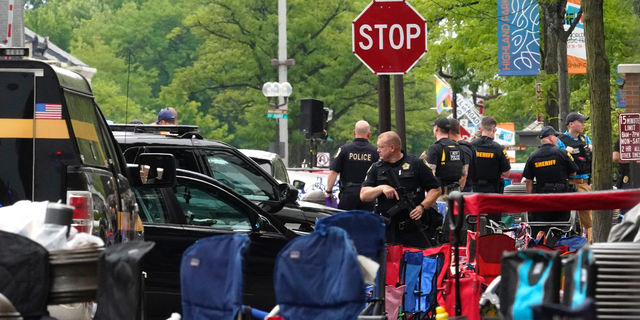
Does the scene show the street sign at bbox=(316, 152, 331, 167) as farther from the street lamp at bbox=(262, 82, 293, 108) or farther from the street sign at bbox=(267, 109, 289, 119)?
the street sign at bbox=(267, 109, 289, 119)

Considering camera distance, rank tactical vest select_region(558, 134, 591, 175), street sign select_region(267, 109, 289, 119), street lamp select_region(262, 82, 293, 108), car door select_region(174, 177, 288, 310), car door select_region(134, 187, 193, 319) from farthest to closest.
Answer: street lamp select_region(262, 82, 293, 108), street sign select_region(267, 109, 289, 119), tactical vest select_region(558, 134, 591, 175), car door select_region(174, 177, 288, 310), car door select_region(134, 187, 193, 319)

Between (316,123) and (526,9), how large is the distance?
6.87 meters

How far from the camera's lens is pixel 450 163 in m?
12.8

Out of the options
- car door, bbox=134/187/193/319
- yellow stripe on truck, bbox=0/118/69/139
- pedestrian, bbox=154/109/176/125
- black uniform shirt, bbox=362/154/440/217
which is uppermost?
pedestrian, bbox=154/109/176/125

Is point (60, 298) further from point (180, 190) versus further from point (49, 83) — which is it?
point (180, 190)

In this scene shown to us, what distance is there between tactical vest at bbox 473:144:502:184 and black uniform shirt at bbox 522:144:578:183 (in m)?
0.45

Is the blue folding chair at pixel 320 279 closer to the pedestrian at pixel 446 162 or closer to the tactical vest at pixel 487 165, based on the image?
the pedestrian at pixel 446 162

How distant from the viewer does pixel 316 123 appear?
24.7 metres

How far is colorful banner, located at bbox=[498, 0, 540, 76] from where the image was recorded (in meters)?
19.5

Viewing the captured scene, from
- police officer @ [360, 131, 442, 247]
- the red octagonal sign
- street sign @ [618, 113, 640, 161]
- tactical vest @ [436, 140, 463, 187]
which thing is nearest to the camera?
police officer @ [360, 131, 442, 247]

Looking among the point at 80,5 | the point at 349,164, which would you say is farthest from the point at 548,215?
the point at 80,5

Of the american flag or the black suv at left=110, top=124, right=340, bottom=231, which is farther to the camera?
the black suv at left=110, top=124, right=340, bottom=231

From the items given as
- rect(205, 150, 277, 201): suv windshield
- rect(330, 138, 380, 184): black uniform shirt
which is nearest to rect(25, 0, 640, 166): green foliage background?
rect(205, 150, 277, 201): suv windshield

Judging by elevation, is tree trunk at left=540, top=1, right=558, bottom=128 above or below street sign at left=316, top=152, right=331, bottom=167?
above
